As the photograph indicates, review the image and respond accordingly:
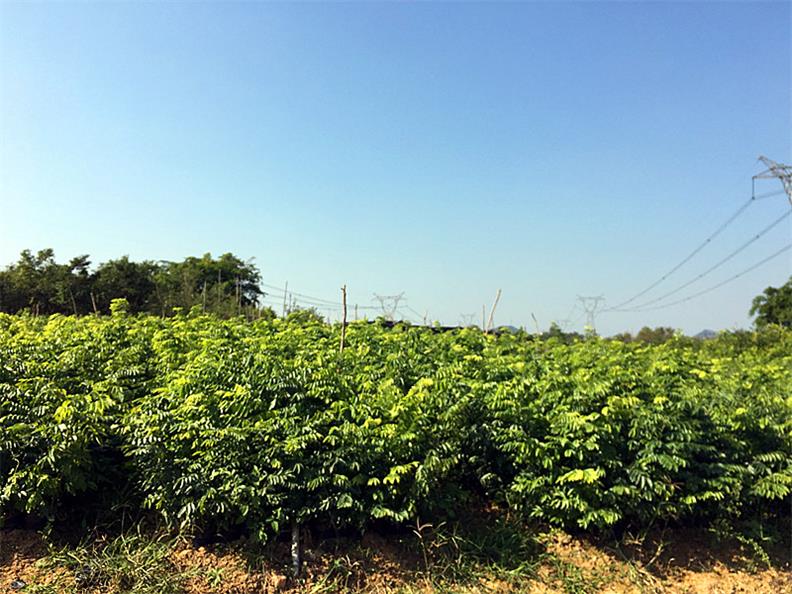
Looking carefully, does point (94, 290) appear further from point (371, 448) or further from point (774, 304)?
point (774, 304)

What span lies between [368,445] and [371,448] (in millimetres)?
30

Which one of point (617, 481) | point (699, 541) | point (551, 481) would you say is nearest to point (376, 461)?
point (551, 481)

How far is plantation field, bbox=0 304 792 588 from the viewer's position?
3.69 m

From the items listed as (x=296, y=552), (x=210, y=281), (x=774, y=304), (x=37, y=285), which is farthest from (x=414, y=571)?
(x=774, y=304)

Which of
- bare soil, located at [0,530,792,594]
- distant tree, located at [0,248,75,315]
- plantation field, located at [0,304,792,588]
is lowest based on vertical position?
bare soil, located at [0,530,792,594]

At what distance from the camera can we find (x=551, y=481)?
13.2 feet

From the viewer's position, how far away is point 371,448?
374 cm

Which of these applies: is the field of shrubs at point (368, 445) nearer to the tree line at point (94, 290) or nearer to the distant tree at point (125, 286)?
the tree line at point (94, 290)

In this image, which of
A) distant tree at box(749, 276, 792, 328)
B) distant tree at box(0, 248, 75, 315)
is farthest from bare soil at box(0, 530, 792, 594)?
distant tree at box(749, 276, 792, 328)

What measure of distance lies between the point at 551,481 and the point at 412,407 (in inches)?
47.0

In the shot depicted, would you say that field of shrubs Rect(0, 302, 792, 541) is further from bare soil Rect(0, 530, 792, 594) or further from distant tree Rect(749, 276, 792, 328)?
distant tree Rect(749, 276, 792, 328)

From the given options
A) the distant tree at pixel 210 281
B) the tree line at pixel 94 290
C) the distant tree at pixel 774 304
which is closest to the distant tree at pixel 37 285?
the tree line at pixel 94 290

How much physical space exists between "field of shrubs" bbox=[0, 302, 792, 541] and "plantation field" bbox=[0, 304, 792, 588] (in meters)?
0.02

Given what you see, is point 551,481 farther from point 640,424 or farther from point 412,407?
point 412,407
